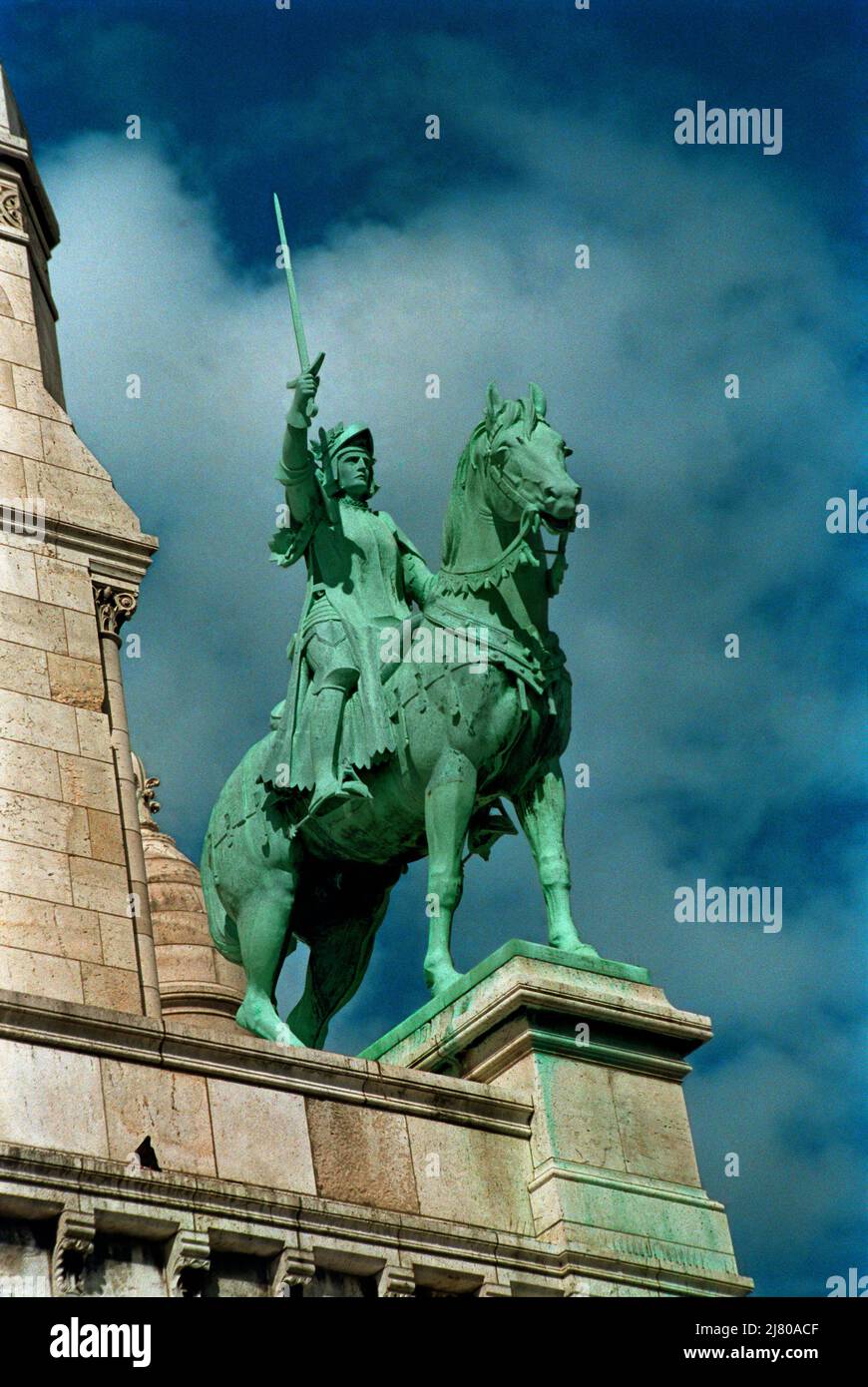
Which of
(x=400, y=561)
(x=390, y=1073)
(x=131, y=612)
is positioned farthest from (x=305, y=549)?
(x=390, y=1073)

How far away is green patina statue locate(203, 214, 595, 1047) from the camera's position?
69.8 feet

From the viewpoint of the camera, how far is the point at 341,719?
21828mm

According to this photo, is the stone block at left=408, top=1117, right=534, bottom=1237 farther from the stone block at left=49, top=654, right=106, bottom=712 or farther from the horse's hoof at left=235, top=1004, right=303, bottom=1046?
the stone block at left=49, top=654, right=106, bottom=712

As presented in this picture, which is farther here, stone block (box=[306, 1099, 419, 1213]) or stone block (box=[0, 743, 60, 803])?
stone block (box=[0, 743, 60, 803])

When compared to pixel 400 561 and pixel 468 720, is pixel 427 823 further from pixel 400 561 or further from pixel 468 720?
pixel 400 561

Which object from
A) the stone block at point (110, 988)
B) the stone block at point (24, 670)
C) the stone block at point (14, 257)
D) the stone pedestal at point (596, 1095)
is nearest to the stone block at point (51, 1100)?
the stone pedestal at point (596, 1095)

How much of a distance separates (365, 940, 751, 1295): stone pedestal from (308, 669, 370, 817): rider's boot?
179 cm

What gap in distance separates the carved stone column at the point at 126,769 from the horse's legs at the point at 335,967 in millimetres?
1207

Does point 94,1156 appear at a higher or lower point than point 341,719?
lower

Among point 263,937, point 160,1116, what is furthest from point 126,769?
point 160,1116

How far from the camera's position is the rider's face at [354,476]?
2331 centimetres

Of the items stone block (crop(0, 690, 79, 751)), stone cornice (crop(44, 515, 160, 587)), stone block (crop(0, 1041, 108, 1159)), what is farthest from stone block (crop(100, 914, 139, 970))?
stone block (crop(0, 1041, 108, 1159))

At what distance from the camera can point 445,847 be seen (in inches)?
832
